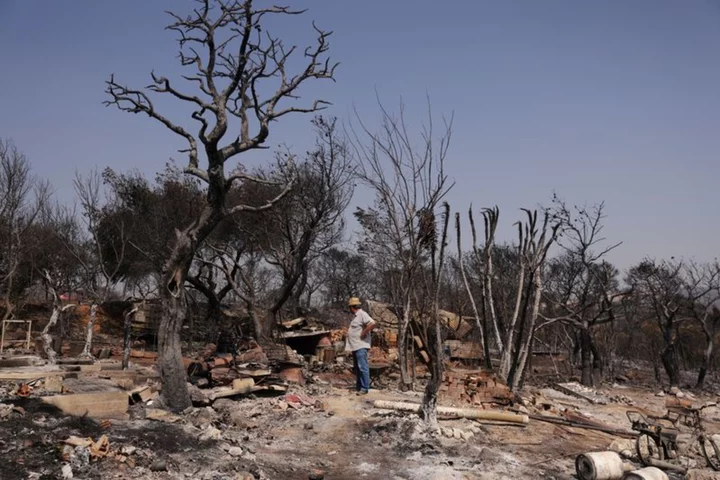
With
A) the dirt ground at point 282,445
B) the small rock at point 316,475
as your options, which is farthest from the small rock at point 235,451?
the small rock at point 316,475

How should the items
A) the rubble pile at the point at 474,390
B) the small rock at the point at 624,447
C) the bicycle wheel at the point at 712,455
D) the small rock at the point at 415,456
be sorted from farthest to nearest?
the rubble pile at the point at 474,390
the small rock at the point at 624,447
the bicycle wheel at the point at 712,455
the small rock at the point at 415,456

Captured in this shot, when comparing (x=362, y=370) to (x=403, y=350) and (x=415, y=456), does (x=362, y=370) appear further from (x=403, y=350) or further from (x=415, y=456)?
(x=415, y=456)

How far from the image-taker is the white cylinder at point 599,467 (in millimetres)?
6277

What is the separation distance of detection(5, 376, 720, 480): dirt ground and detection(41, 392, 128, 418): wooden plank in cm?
16

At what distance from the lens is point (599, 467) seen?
6289mm

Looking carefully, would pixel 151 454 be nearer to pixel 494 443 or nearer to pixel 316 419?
pixel 316 419

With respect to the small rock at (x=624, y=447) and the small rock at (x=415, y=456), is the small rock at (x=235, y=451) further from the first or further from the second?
the small rock at (x=624, y=447)

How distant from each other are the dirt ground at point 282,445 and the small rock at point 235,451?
11mm

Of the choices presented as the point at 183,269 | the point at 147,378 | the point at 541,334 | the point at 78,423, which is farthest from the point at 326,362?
the point at 541,334

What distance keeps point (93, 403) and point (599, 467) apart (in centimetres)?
590

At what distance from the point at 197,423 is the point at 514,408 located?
5.08 m

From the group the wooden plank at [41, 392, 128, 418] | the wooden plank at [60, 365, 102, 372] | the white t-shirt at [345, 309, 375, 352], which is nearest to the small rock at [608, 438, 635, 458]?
the white t-shirt at [345, 309, 375, 352]

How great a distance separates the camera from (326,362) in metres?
14.9

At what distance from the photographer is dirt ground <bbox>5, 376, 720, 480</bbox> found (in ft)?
17.8
